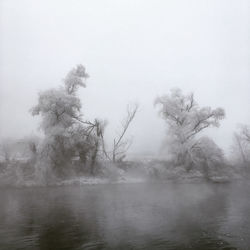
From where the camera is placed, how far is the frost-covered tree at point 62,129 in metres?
33.1

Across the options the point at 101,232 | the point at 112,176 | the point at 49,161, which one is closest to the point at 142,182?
the point at 112,176

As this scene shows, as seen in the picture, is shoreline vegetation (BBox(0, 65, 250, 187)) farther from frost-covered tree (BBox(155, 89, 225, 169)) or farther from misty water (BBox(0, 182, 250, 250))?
misty water (BBox(0, 182, 250, 250))

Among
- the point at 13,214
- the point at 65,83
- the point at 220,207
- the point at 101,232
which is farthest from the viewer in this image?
the point at 65,83

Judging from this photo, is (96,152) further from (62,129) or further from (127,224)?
(127,224)

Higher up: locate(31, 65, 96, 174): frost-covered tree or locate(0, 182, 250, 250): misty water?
locate(31, 65, 96, 174): frost-covered tree

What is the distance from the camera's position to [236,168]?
1575 inches

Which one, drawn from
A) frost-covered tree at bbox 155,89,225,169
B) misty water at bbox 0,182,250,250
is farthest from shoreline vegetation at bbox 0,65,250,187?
misty water at bbox 0,182,250,250

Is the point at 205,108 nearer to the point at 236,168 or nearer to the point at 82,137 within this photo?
the point at 236,168

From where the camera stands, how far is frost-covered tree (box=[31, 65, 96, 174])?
33062 mm

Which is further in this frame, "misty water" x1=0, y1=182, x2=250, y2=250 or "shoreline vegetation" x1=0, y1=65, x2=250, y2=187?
"shoreline vegetation" x1=0, y1=65, x2=250, y2=187

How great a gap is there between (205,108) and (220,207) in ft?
81.9

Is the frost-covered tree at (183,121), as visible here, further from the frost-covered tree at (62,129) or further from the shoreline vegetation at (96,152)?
the frost-covered tree at (62,129)

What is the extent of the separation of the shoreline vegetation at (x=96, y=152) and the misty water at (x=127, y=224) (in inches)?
540

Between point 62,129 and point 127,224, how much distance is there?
2200 centimetres
